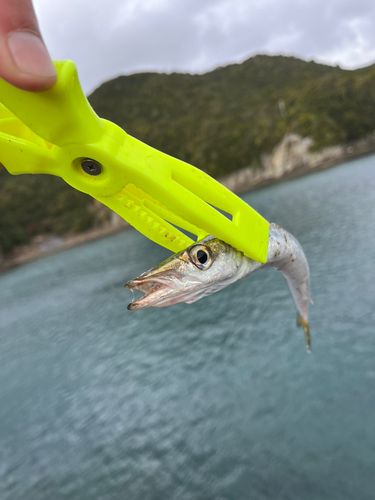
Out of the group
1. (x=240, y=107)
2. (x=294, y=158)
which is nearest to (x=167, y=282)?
(x=294, y=158)

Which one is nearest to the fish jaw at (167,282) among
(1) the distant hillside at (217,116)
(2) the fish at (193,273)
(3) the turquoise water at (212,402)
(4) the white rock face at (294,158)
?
(2) the fish at (193,273)

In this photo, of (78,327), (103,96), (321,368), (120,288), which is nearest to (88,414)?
(321,368)

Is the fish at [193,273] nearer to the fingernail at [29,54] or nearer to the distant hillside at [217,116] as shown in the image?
the fingernail at [29,54]

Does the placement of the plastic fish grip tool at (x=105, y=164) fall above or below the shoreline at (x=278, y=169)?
below

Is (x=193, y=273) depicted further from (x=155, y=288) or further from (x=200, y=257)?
(x=155, y=288)

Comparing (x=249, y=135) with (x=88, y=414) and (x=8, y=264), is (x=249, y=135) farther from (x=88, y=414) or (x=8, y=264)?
(x=88, y=414)
